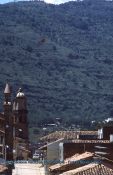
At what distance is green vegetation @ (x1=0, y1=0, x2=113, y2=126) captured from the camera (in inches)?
5172

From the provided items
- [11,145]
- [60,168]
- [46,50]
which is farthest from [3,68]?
[60,168]

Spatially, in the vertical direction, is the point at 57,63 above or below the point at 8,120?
above

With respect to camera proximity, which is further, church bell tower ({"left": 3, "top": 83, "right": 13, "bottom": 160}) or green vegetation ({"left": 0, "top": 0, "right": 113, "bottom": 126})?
green vegetation ({"left": 0, "top": 0, "right": 113, "bottom": 126})

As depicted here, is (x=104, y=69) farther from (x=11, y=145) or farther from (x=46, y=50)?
(x=11, y=145)

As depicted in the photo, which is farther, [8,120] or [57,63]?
[57,63]

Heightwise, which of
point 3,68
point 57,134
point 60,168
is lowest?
point 60,168

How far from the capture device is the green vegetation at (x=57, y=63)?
131375 millimetres

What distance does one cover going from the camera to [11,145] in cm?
6869

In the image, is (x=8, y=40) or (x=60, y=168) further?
(x=8, y=40)

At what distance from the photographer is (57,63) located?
164 meters

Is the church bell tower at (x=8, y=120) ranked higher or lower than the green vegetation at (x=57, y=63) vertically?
lower

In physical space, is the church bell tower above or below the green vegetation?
below

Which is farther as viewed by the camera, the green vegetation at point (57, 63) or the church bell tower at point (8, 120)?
the green vegetation at point (57, 63)

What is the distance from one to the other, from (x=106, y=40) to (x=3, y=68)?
49503mm
